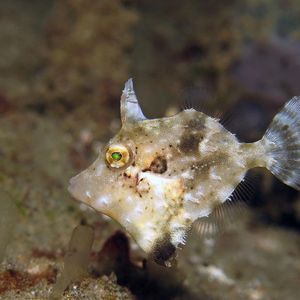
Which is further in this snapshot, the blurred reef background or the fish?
the blurred reef background

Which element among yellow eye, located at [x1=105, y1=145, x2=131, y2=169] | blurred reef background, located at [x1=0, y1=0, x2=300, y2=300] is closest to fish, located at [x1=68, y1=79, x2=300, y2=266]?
yellow eye, located at [x1=105, y1=145, x2=131, y2=169]

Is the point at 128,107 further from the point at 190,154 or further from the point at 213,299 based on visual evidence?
the point at 213,299

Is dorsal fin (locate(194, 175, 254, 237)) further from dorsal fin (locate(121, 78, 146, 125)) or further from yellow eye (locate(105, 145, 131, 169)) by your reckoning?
dorsal fin (locate(121, 78, 146, 125))

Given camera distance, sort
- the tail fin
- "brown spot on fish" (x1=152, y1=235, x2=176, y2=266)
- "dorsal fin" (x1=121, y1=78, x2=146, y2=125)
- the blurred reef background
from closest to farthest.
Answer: "brown spot on fish" (x1=152, y1=235, x2=176, y2=266), "dorsal fin" (x1=121, y1=78, x2=146, y2=125), the tail fin, the blurred reef background

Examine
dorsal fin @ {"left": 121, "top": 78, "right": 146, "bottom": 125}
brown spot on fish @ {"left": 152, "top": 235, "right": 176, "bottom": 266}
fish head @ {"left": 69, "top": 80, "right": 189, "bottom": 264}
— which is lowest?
brown spot on fish @ {"left": 152, "top": 235, "right": 176, "bottom": 266}

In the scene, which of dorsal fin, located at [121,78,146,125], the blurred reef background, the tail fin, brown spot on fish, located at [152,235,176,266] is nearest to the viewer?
brown spot on fish, located at [152,235,176,266]

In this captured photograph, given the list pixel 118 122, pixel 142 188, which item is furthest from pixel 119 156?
pixel 118 122

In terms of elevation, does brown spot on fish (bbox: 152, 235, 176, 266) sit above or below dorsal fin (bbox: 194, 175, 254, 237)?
below
